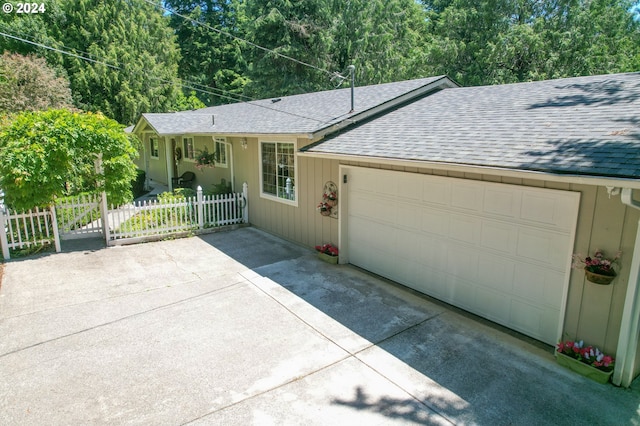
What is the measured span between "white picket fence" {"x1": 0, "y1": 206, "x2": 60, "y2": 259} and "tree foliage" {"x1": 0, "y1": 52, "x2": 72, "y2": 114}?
12732mm

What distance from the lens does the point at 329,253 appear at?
8414 mm

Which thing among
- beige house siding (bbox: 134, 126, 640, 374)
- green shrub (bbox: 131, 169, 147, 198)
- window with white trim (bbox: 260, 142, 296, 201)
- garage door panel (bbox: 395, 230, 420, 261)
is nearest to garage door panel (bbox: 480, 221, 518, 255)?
beige house siding (bbox: 134, 126, 640, 374)

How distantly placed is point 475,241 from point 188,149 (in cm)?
1422

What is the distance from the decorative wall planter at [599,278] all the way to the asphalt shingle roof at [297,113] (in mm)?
5583

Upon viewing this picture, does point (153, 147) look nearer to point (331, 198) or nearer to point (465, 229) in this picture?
point (331, 198)

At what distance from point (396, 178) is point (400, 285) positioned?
6.39ft

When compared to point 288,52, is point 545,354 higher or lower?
lower

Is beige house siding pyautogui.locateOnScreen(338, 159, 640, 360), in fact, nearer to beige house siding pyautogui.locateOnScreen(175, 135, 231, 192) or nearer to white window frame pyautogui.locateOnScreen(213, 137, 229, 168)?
white window frame pyautogui.locateOnScreen(213, 137, 229, 168)

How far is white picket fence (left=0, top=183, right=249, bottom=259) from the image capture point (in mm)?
8812

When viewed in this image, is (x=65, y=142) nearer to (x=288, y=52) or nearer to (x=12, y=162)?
(x=12, y=162)

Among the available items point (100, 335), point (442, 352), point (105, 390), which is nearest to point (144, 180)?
point (100, 335)

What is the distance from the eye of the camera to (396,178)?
6.96 metres

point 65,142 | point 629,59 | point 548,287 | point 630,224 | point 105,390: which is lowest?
point 105,390

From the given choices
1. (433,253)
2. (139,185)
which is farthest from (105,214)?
(139,185)
